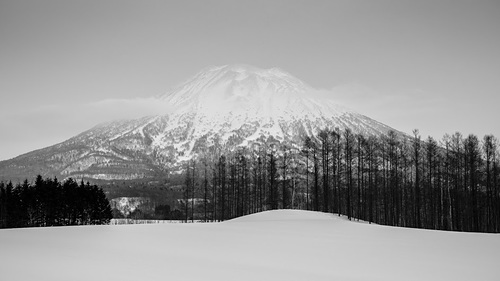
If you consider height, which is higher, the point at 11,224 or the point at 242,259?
the point at 242,259

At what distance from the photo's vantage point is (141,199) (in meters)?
161

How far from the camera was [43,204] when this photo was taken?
2382 inches

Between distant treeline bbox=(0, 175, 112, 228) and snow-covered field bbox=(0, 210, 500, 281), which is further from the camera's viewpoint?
distant treeline bbox=(0, 175, 112, 228)

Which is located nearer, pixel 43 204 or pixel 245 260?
pixel 245 260

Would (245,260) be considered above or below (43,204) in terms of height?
above

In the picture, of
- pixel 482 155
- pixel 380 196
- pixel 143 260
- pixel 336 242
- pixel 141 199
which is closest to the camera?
pixel 143 260

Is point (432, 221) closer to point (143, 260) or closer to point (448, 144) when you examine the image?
point (448, 144)

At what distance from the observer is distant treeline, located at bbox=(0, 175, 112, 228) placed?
2373 inches

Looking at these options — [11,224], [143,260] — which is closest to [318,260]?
[143,260]

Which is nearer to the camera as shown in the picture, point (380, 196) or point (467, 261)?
point (467, 261)

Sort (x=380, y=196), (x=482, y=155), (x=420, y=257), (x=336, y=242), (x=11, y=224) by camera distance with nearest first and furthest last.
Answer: (x=420, y=257)
(x=336, y=242)
(x=482, y=155)
(x=11, y=224)
(x=380, y=196)

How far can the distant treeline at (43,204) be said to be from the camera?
60281mm

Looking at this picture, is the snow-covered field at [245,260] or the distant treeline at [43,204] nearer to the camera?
the snow-covered field at [245,260]

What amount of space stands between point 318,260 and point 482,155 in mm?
38163
